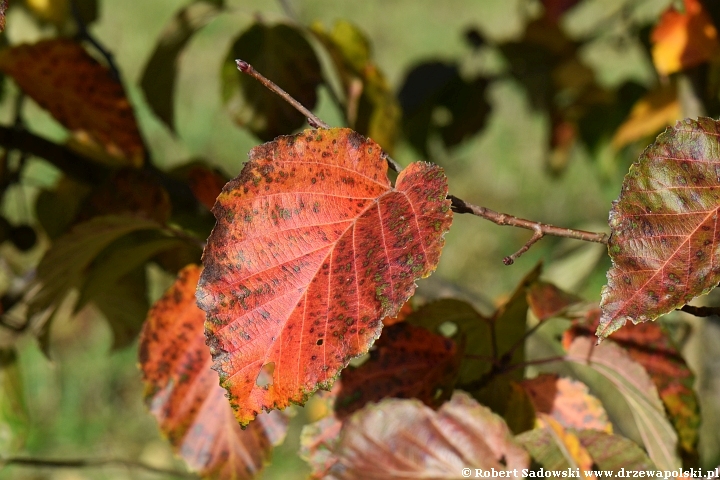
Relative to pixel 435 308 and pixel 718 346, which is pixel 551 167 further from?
pixel 435 308

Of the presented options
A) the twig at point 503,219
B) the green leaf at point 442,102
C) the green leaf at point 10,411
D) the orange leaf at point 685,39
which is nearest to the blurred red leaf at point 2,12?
the twig at point 503,219

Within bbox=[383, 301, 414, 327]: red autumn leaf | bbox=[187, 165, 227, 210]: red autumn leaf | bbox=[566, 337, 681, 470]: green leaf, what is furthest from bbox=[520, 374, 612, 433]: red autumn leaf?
bbox=[187, 165, 227, 210]: red autumn leaf

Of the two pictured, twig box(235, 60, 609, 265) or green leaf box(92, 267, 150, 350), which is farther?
green leaf box(92, 267, 150, 350)

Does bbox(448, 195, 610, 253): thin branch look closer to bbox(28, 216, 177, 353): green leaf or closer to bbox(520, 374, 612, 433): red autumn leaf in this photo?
bbox(520, 374, 612, 433): red autumn leaf

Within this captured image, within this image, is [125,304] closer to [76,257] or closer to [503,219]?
[76,257]

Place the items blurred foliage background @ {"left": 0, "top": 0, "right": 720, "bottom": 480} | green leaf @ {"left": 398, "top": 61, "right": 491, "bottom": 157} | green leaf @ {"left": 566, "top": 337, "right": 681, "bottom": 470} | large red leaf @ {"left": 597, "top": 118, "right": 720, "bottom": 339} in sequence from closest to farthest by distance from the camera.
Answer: large red leaf @ {"left": 597, "top": 118, "right": 720, "bottom": 339}
green leaf @ {"left": 566, "top": 337, "right": 681, "bottom": 470}
blurred foliage background @ {"left": 0, "top": 0, "right": 720, "bottom": 480}
green leaf @ {"left": 398, "top": 61, "right": 491, "bottom": 157}

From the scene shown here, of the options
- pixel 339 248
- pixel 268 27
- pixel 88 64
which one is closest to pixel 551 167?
pixel 268 27
